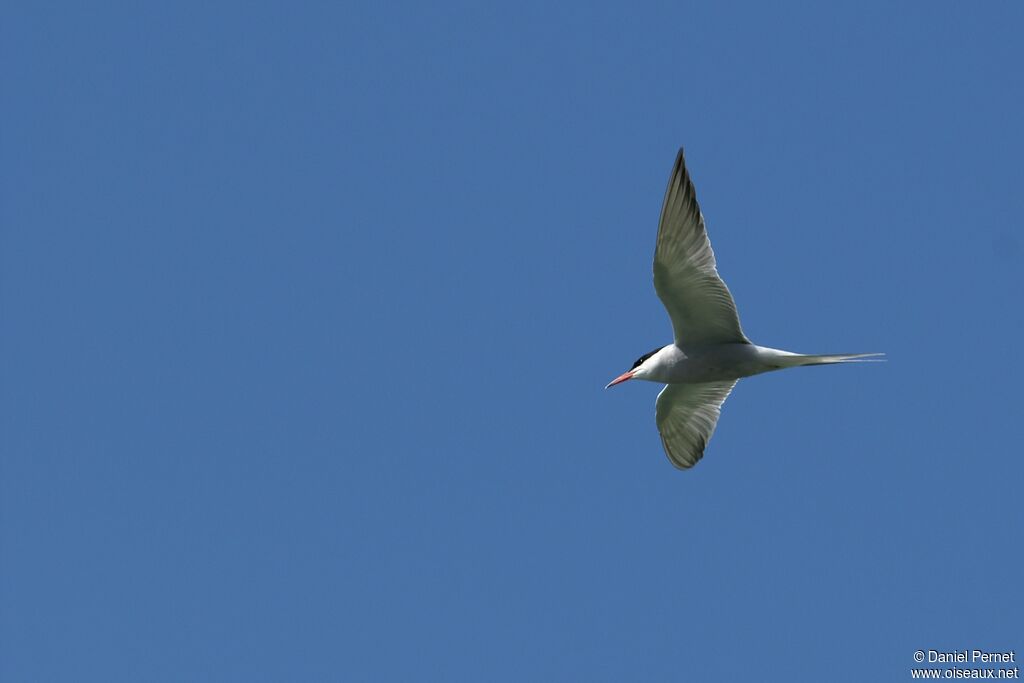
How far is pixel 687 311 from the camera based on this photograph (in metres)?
11.8

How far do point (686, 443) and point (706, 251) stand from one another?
349 centimetres

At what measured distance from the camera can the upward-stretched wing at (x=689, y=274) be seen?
11062 millimetres

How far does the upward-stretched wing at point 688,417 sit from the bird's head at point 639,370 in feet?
2.91

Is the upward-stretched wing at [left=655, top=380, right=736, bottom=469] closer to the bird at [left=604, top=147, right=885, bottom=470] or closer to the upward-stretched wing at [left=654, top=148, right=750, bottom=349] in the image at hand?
the bird at [left=604, top=147, right=885, bottom=470]

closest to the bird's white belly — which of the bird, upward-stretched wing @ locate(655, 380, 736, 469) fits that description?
the bird

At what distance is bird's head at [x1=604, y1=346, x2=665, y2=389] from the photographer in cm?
1263

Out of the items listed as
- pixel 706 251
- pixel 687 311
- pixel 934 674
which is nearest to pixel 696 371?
pixel 687 311

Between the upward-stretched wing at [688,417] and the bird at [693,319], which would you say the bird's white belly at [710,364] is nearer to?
the bird at [693,319]

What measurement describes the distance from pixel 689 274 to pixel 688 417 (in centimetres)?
306

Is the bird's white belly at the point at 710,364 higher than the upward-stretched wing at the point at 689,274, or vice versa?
the upward-stretched wing at the point at 689,274

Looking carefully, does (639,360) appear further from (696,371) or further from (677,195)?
(677,195)

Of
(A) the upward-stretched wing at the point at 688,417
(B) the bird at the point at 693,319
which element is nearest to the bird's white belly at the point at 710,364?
(B) the bird at the point at 693,319

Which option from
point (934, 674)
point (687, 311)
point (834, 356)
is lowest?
point (934, 674)

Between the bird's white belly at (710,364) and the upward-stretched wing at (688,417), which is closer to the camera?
the bird's white belly at (710,364)
